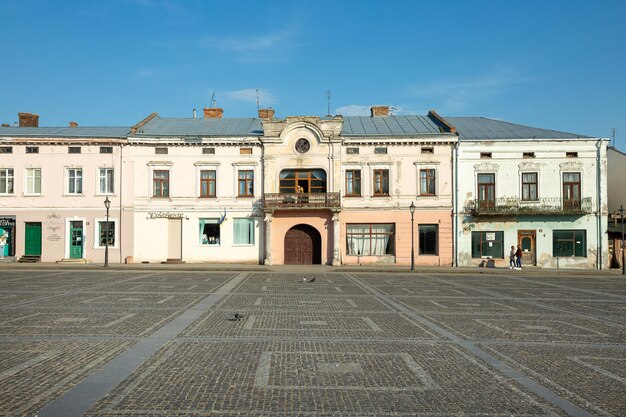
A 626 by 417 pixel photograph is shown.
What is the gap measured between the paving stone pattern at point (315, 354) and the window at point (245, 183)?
63.8 feet

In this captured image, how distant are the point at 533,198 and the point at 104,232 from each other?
1157 inches

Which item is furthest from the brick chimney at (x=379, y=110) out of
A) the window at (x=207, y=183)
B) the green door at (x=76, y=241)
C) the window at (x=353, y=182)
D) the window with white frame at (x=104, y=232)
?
the green door at (x=76, y=241)

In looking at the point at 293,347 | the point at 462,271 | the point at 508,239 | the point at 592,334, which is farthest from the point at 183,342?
the point at 508,239

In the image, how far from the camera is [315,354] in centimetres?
927

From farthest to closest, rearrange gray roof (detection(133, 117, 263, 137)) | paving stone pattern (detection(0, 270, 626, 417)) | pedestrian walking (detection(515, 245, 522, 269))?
gray roof (detection(133, 117, 263, 137)), pedestrian walking (detection(515, 245, 522, 269)), paving stone pattern (detection(0, 270, 626, 417))

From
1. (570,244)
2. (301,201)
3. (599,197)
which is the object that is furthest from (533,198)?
(301,201)

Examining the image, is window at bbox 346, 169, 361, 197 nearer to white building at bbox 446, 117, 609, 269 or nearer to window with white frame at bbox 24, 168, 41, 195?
white building at bbox 446, 117, 609, 269

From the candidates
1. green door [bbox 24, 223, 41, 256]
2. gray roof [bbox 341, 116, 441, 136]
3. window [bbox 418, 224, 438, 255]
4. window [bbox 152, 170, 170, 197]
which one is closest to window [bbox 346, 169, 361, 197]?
gray roof [bbox 341, 116, 441, 136]

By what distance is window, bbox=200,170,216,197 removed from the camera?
37188 mm

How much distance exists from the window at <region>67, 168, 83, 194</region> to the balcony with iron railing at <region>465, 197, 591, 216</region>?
26.5 meters

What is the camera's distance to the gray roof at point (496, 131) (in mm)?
37000

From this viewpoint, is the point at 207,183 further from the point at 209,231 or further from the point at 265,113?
the point at 265,113

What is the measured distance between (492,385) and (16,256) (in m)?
36.8

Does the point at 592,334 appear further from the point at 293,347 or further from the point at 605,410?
the point at 293,347
